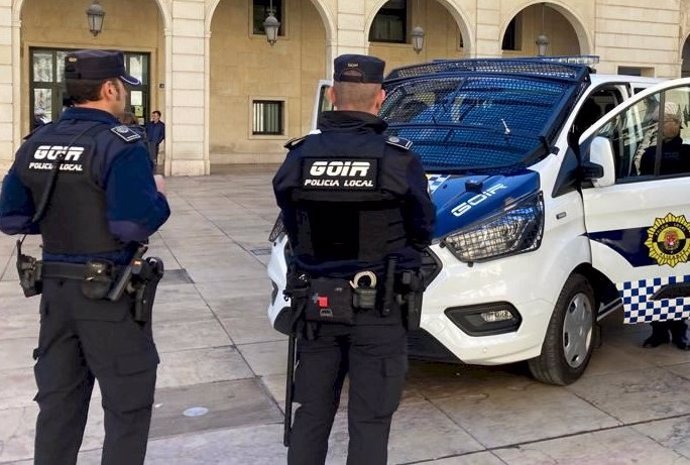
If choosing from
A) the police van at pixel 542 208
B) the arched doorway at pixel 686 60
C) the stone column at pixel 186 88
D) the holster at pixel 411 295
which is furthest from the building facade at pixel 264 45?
the holster at pixel 411 295

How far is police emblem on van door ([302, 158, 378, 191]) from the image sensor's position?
10.1 ft

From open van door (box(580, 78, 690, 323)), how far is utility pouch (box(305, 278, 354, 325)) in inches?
99.0

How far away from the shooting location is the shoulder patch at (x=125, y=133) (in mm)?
3209

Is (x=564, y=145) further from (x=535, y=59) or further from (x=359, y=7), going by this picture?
(x=359, y=7)

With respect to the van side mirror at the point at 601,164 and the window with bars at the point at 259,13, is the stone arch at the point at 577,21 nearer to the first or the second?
the window with bars at the point at 259,13

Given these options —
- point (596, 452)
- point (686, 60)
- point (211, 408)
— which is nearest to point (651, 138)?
point (596, 452)

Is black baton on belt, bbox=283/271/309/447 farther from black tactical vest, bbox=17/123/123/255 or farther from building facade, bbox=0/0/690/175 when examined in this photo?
building facade, bbox=0/0/690/175

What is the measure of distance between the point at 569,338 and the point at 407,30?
2410 centimetres

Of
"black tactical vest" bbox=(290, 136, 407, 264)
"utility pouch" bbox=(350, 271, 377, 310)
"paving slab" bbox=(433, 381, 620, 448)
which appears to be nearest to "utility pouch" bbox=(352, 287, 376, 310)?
"utility pouch" bbox=(350, 271, 377, 310)

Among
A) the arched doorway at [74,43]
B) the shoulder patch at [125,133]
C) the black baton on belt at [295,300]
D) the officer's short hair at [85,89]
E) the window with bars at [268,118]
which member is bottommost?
the black baton on belt at [295,300]

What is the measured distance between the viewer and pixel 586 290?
5.15m

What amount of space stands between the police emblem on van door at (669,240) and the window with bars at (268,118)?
21883 millimetres

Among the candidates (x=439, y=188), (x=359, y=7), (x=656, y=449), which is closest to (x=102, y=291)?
(x=439, y=188)

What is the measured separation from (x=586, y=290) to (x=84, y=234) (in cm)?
321
